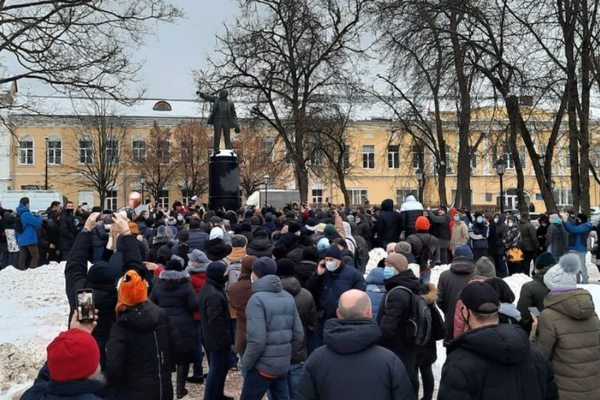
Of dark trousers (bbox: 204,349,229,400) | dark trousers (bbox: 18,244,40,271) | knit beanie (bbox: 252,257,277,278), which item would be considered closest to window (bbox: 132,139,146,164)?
dark trousers (bbox: 18,244,40,271)

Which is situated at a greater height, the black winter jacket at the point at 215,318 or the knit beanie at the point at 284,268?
the knit beanie at the point at 284,268

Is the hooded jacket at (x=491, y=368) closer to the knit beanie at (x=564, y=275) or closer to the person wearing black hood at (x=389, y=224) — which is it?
the knit beanie at (x=564, y=275)

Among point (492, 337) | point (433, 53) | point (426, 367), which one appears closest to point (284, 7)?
point (433, 53)

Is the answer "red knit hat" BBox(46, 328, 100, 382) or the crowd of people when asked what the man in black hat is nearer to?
the crowd of people

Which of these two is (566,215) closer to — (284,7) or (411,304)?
(411,304)

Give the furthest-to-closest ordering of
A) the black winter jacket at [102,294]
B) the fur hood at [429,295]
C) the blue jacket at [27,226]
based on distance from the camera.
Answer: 1. the blue jacket at [27,226]
2. the fur hood at [429,295]
3. the black winter jacket at [102,294]

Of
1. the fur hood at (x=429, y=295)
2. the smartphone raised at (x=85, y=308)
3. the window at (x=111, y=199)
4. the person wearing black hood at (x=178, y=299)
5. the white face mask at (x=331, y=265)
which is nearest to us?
the smartphone raised at (x=85, y=308)

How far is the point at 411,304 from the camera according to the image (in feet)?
19.5

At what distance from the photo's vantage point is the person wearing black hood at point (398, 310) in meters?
5.86

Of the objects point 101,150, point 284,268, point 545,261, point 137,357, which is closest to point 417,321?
point 284,268

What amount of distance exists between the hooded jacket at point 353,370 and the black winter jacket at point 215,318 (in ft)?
9.86

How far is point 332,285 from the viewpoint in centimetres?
732

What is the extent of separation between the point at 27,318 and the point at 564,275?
943 centimetres

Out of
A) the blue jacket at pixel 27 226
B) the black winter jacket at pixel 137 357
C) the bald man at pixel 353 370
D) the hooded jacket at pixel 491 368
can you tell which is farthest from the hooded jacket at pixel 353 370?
the blue jacket at pixel 27 226
